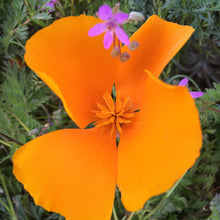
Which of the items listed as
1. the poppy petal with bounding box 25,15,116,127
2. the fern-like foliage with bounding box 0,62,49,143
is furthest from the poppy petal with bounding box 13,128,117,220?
the fern-like foliage with bounding box 0,62,49,143

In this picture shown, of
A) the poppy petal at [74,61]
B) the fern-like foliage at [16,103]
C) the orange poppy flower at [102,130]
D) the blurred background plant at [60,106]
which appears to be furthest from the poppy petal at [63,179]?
the fern-like foliage at [16,103]

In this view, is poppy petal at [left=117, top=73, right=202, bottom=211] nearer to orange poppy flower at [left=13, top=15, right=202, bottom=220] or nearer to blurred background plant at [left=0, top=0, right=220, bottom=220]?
orange poppy flower at [left=13, top=15, right=202, bottom=220]

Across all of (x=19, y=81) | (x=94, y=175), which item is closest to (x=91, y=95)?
(x=94, y=175)

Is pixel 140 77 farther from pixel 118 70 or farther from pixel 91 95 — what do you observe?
pixel 91 95

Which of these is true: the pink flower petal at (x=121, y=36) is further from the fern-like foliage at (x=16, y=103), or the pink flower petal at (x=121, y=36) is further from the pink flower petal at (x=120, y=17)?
the fern-like foliage at (x=16, y=103)

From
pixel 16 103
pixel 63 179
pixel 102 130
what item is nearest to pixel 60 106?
pixel 16 103

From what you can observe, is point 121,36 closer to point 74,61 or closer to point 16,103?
point 74,61
